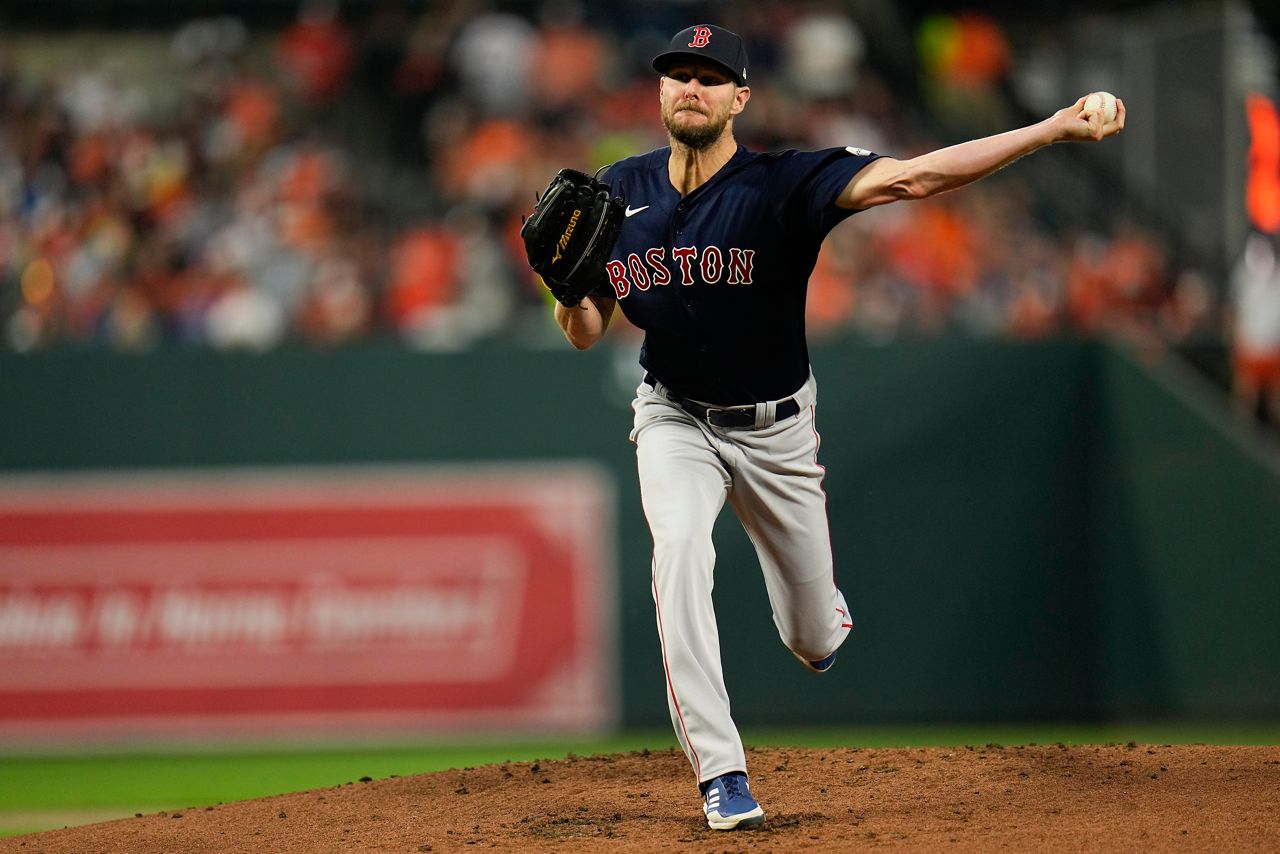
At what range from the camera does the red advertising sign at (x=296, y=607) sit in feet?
29.6

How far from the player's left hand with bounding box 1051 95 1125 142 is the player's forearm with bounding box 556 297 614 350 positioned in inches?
62.8

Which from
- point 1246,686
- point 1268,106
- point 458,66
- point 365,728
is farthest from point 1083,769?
point 458,66

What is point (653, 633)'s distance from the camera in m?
9.20

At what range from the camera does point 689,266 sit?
5066 millimetres

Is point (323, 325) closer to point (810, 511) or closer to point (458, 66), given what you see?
point (458, 66)

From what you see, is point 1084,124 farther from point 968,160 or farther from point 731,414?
point 731,414

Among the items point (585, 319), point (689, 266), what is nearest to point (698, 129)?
point (689, 266)

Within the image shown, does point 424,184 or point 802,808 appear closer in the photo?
point 802,808

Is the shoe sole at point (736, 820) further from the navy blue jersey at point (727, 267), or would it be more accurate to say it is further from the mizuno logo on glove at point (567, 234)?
the mizuno logo on glove at point (567, 234)

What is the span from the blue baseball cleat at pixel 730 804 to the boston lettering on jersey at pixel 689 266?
148 cm

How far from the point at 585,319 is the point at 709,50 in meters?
0.94

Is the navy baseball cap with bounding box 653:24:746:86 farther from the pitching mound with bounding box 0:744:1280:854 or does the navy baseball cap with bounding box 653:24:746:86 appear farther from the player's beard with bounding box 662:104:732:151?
the pitching mound with bounding box 0:744:1280:854

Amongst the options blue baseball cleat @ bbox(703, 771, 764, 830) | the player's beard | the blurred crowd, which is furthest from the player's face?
the blurred crowd

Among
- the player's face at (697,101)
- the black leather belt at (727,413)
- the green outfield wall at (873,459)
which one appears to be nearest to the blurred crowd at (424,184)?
the green outfield wall at (873,459)
